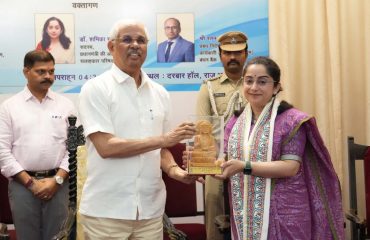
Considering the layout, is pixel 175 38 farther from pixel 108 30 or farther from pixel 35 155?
pixel 35 155

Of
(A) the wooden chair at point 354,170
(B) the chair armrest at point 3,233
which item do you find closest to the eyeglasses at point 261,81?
(A) the wooden chair at point 354,170

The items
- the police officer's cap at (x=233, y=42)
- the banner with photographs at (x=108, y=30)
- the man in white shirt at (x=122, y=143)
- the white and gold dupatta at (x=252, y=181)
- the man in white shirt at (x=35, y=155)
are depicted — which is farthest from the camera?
the banner with photographs at (x=108, y=30)

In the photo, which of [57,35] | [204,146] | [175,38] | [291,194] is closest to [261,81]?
[204,146]

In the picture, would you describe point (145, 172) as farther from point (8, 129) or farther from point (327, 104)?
point (327, 104)

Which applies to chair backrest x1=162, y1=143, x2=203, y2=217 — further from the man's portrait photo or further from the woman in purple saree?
the woman in purple saree

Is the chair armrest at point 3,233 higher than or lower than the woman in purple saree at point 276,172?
lower

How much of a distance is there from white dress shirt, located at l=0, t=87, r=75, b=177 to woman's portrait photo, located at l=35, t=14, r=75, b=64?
688 mm

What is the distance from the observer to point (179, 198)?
3.37 metres

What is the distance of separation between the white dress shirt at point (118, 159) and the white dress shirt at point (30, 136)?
1070 millimetres

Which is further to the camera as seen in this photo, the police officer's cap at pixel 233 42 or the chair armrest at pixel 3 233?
the police officer's cap at pixel 233 42

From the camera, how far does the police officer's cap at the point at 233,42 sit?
3.18m

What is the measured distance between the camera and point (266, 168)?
203cm

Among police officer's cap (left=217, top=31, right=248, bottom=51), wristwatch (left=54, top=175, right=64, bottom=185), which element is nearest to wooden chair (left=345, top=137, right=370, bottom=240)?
police officer's cap (left=217, top=31, right=248, bottom=51)

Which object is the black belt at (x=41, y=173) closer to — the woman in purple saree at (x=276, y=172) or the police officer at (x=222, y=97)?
the police officer at (x=222, y=97)
